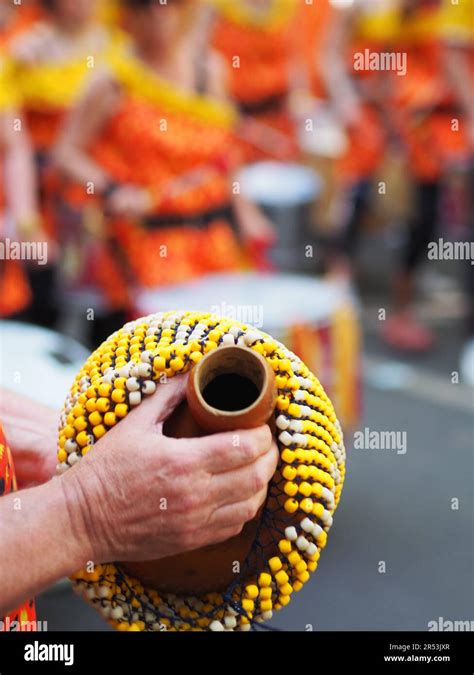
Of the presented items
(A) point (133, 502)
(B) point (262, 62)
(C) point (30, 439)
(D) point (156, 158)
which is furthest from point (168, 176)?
(B) point (262, 62)

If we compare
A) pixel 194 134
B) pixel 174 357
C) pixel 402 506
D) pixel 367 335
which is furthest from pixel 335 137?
pixel 174 357

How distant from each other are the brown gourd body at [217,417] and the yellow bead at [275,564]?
3 centimetres

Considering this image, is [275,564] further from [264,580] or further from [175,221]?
[175,221]

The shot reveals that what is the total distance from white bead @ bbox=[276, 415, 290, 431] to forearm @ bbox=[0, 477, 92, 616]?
0.20 m

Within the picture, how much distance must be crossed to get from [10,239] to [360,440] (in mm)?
1180

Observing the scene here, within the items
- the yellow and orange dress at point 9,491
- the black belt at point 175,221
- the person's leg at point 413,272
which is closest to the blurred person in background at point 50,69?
the black belt at point 175,221

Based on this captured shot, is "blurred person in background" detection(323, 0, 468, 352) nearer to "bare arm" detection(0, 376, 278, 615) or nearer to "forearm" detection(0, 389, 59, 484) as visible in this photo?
"forearm" detection(0, 389, 59, 484)

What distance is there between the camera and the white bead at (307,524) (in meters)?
0.90

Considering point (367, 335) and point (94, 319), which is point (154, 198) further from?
point (367, 335)

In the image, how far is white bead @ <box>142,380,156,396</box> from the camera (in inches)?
34.9

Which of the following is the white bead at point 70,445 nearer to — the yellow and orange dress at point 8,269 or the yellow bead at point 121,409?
the yellow bead at point 121,409

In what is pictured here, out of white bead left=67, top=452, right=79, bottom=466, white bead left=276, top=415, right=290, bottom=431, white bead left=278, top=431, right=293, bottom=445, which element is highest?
white bead left=276, top=415, right=290, bottom=431

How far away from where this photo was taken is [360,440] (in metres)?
2.81

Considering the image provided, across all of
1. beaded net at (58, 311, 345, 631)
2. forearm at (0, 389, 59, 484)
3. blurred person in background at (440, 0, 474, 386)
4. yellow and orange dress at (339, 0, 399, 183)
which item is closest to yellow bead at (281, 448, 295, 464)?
beaded net at (58, 311, 345, 631)
